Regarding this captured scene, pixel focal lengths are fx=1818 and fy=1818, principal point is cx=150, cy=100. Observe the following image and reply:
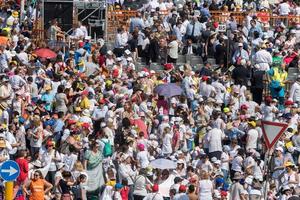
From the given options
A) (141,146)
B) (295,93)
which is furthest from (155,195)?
(295,93)

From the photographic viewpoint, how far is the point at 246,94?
52219mm

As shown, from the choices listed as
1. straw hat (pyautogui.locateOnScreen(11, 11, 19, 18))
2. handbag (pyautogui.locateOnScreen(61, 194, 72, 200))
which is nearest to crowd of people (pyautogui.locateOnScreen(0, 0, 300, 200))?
handbag (pyautogui.locateOnScreen(61, 194, 72, 200))

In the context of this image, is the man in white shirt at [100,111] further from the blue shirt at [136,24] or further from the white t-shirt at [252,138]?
the blue shirt at [136,24]

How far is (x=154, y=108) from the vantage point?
49.7 m

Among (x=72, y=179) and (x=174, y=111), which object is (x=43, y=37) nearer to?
(x=174, y=111)

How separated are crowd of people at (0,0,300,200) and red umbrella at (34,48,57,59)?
29 mm

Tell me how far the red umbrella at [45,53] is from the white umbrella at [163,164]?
9970 millimetres

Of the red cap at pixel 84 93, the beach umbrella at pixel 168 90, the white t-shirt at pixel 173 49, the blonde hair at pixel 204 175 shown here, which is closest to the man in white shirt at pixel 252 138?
the beach umbrella at pixel 168 90

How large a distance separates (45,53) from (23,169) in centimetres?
1104

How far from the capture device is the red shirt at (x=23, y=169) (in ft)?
140

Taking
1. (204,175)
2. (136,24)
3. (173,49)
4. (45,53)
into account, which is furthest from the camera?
(136,24)

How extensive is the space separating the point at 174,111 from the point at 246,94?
3.30 meters

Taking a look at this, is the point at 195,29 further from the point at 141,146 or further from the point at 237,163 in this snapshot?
the point at 141,146

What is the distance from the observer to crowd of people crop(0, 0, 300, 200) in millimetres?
43344
